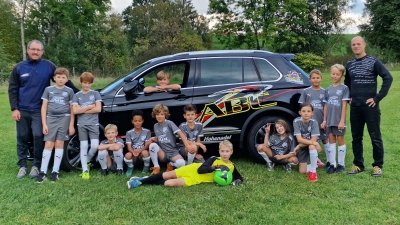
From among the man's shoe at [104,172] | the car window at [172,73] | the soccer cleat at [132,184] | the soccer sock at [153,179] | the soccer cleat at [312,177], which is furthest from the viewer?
the car window at [172,73]

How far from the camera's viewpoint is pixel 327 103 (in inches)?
200

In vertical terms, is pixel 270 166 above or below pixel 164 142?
below

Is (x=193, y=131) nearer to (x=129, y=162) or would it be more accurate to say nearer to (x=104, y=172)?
(x=129, y=162)

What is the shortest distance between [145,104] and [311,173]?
253 cm

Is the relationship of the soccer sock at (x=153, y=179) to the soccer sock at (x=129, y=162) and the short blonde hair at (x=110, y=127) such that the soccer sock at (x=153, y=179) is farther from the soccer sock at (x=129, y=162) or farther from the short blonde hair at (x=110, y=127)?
the short blonde hair at (x=110, y=127)

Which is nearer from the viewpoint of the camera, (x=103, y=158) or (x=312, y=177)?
(x=312, y=177)

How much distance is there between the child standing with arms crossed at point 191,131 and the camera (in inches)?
193

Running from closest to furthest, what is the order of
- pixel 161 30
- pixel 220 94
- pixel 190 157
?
pixel 190 157, pixel 220 94, pixel 161 30

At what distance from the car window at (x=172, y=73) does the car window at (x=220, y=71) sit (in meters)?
0.30

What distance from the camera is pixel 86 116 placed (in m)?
4.83

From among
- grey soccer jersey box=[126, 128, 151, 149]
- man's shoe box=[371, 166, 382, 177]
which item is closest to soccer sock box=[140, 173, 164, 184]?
grey soccer jersey box=[126, 128, 151, 149]

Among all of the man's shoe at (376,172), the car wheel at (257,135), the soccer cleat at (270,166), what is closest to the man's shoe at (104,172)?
the car wheel at (257,135)

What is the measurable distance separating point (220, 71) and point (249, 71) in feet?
1.52

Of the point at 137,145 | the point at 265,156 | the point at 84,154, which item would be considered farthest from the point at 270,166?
the point at 84,154
